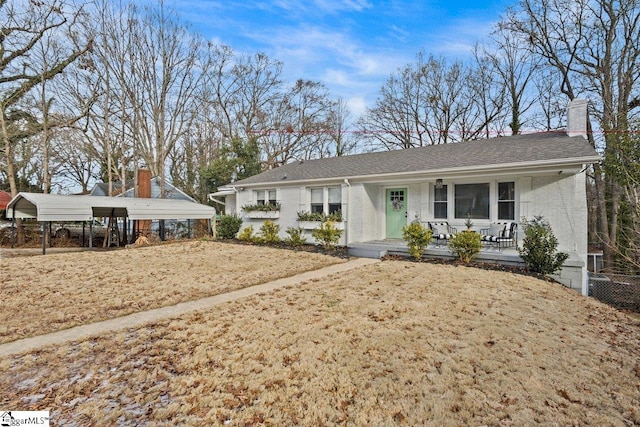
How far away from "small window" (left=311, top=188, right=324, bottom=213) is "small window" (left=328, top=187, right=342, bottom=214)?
0.43m

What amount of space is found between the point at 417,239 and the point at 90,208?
12.0 metres

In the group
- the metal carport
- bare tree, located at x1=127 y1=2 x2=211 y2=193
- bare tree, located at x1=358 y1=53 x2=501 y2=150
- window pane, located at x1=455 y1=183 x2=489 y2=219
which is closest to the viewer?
window pane, located at x1=455 y1=183 x2=489 y2=219

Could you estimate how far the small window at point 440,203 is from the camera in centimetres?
1045

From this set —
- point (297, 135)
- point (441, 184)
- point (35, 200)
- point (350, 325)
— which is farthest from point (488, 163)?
point (297, 135)

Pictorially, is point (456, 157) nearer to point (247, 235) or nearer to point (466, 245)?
point (466, 245)

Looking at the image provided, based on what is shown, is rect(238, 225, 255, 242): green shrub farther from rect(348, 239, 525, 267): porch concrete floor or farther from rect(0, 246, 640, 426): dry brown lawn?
rect(0, 246, 640, 426): dry brown lawn

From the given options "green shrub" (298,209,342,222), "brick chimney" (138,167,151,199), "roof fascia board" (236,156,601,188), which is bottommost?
"green shrub" (298,209,342,222)

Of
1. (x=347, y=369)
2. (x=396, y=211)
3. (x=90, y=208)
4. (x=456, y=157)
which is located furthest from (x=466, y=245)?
(x=90, y=208)

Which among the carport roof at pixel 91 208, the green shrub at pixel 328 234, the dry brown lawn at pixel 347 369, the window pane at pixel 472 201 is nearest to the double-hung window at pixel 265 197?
the carport roof at pixel 91 208

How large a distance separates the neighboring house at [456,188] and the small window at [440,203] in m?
0.03

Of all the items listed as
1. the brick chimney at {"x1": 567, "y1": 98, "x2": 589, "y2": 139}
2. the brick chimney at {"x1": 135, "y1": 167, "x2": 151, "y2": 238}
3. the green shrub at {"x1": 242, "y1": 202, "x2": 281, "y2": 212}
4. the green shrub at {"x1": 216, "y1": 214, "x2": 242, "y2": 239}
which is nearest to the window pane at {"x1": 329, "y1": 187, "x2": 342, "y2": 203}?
the green shrub at {"x1": 242, "y1": 202, "x2": 281, "y2": 212}

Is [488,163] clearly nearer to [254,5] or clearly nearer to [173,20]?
[254,5]

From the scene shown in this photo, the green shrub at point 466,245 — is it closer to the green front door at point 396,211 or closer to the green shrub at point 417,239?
the green shrub at point 417,239

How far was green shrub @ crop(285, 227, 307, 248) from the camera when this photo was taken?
12.2m
